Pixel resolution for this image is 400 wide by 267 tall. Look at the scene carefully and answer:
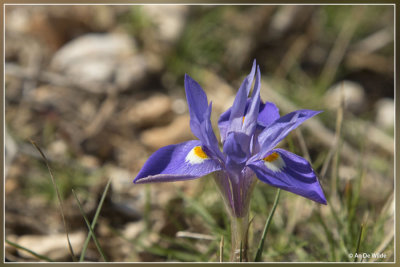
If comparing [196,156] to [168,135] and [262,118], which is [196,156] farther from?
[168,135]

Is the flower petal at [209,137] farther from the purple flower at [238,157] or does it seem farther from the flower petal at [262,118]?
the flower petal at [262,118]

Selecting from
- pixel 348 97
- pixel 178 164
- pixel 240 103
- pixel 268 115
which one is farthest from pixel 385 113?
pixel 178 164

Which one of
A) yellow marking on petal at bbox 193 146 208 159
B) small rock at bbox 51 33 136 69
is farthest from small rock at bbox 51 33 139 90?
yellow marking on petal at bbox 193 146 208 159

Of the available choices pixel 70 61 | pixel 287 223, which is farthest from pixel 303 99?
pixel 70 61

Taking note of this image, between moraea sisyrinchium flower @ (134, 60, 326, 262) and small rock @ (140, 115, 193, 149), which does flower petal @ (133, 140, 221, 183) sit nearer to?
moraea sisyrinchium flower @ (134, 60, 326, 262)

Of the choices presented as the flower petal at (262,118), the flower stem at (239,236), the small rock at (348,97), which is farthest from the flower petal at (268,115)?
the small rock at (348,97)

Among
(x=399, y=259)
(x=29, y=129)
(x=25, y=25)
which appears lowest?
(x=399, y=259)

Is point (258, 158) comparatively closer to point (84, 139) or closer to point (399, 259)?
point (399, 259)
